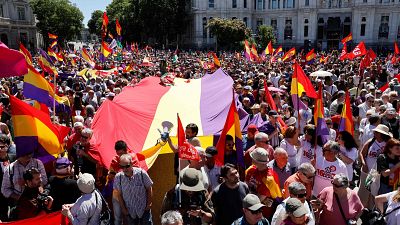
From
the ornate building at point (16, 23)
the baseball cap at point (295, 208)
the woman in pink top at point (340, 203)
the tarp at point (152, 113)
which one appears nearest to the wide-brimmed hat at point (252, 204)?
the baseball cap at point (295, 208)

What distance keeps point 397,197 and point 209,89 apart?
535 cm

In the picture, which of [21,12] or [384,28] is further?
[21,12]

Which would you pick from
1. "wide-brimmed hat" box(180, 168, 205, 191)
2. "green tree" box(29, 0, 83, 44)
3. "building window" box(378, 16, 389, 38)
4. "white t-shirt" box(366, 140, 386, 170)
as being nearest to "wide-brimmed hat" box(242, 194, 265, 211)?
"wide-brimmed hat" box(180, 168, 205, 191)

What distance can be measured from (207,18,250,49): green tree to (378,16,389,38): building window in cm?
2133

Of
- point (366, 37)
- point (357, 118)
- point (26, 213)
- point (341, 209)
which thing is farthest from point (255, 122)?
point (366, 37)

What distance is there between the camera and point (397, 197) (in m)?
4.18

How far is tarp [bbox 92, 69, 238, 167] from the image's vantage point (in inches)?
248

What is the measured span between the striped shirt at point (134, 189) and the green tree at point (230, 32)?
47870mm

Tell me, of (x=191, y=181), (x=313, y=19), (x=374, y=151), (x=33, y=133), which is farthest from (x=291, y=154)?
(x=313, y=19)

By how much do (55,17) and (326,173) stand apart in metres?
69.0

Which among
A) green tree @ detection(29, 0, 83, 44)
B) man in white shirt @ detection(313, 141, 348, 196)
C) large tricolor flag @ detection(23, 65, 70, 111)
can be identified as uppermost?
green tree @ detection(29, 0, 83, 44)

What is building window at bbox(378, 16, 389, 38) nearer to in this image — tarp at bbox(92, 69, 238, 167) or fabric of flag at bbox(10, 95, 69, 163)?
tarp at bbox(92, 69, 238, 167)

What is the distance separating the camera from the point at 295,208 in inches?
143

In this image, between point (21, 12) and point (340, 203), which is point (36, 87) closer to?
point (340, 203)
